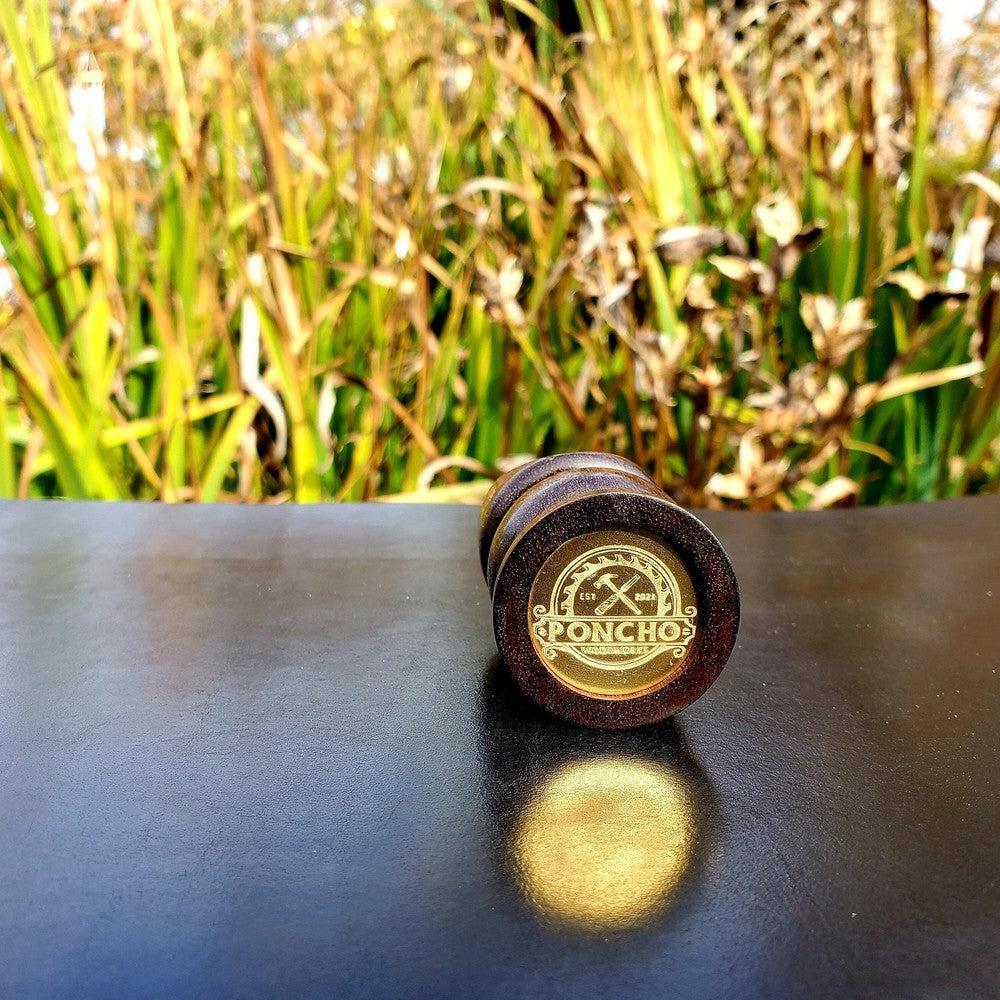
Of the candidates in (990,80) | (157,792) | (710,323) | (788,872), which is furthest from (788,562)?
(990,80)

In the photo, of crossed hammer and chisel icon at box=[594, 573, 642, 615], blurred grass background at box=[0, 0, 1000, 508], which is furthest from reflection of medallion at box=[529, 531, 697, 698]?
blurred grass background at box=[0, 0, 1000, 508]

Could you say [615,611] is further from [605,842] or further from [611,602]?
[605,842]

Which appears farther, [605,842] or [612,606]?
[612,606]

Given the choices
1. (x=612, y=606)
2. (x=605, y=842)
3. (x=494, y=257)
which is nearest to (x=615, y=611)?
(x=612, y=606)

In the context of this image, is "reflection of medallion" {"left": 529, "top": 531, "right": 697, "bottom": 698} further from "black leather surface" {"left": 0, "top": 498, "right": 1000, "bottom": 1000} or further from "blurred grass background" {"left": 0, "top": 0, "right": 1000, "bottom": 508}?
"blurred grass background" {"left": 0, "top": 0, "right": 1000, "bottom": 508}

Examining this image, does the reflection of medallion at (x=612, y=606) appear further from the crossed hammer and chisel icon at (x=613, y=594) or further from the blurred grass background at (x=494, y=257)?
the blurred grass background at (x=494, y=257)
